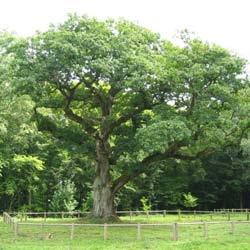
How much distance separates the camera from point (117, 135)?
2575 centimetres

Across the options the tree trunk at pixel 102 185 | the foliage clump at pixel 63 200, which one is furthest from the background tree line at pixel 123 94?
the foliage clump at pixel 63 200

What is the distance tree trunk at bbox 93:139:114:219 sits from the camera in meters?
24.7

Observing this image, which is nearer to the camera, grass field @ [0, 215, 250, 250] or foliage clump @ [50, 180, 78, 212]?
grass field @ [0, 215, 250, 250]

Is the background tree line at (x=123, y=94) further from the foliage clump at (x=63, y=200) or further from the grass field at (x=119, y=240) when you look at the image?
the foliage clump at (x=63, y=200)

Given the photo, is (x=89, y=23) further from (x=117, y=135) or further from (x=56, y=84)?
(x=117, y=135)

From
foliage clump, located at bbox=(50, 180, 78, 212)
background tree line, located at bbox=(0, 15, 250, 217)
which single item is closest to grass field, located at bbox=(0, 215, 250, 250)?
background tree line, located at bbox=(0, 15, 250, 217)

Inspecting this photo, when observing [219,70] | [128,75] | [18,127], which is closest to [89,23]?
[128,75]

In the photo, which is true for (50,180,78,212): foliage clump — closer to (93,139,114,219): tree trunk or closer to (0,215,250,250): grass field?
(93,139,114,219): tree trunk

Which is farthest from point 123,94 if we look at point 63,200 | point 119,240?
point 63,200

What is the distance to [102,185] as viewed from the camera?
2505 cm

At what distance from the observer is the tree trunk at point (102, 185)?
2470 cm

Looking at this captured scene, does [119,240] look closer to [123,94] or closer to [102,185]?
[102,185]

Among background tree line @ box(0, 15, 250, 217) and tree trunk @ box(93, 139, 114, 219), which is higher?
background tree line @ box(0, 15, 250, 217)

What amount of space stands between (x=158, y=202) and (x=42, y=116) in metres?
24.9
